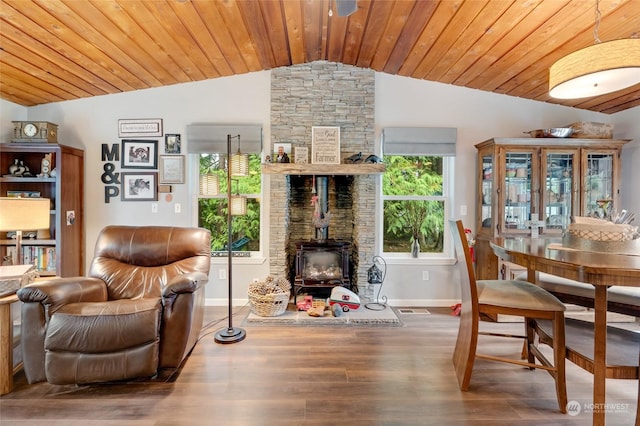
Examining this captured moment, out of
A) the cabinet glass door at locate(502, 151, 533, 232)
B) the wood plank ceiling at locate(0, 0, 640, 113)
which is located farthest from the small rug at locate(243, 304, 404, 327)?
the wood plank ceiling at locate(0, 0, 640, 113)

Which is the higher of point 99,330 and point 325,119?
point 325,119

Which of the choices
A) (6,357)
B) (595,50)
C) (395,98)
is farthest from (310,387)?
(395,98)

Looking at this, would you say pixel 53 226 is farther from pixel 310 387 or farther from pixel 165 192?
pixel 310 387

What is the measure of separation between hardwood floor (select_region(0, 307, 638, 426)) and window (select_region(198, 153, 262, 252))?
1.45 m

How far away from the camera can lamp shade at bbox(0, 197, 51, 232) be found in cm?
199

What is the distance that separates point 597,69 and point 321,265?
8.80ft

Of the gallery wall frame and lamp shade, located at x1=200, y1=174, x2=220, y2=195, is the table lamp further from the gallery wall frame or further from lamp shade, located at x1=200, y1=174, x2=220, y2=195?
the gallery wall frame

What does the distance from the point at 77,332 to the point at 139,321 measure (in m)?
0.34

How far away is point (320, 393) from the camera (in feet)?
6.07

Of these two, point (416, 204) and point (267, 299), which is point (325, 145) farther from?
point (267, 299)

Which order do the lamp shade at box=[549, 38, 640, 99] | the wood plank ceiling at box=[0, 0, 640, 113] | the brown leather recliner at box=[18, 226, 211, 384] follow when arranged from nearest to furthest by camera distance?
the lamp shade at box=[549, 38, 640, 99] < the brown leather recliner at box=[18, 226, 211, 384] < the wood plank ceiling at box=[0, 0, 640, 113]

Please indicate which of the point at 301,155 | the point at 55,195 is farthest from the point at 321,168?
the point at 55,195

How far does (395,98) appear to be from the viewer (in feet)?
11.5

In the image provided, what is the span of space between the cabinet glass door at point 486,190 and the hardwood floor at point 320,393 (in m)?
1.37
